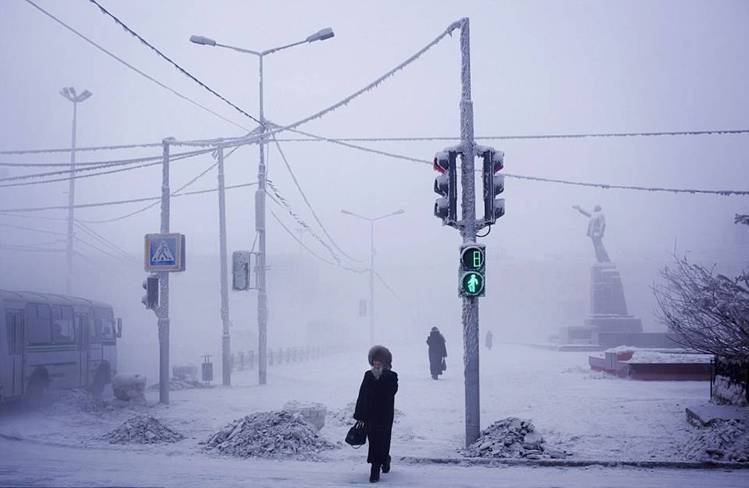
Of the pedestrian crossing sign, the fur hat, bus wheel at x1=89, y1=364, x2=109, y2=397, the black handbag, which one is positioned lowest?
bus wheel at x1=89, y1=364, x2=109, y2=397

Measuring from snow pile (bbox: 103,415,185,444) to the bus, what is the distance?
14.9ft

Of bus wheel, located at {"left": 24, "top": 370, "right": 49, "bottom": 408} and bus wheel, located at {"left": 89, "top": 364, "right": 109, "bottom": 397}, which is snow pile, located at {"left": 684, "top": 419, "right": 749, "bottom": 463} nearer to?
bus wheel, located at {"left": 24, "top": 370, "right": 49, "bottom": 408}

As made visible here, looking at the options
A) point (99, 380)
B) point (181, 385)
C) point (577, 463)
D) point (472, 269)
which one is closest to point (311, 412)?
point (472, 269)

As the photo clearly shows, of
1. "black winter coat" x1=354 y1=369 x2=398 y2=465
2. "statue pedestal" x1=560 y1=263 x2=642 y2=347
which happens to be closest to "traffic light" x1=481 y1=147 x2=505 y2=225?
"black winter coat" x1=354 y1=369 x2=398 y2=465

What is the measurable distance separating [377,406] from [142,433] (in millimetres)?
5396

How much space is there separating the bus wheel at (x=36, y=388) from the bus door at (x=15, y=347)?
520mm

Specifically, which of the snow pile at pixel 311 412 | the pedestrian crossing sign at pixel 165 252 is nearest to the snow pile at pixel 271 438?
the snow pile at pixel 311 412

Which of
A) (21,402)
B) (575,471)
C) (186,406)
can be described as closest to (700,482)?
(575,471)

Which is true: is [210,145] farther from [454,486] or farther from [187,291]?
[187,291]

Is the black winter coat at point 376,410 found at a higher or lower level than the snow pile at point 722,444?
higher

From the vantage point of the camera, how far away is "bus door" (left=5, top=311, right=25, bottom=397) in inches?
579

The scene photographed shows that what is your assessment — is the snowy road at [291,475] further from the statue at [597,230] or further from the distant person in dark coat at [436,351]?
the statue at [597,230]

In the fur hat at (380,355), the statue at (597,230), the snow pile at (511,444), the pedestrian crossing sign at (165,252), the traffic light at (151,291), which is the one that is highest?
the statue at (597,230)

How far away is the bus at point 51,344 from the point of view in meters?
14.8
